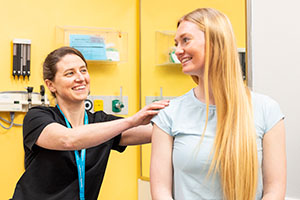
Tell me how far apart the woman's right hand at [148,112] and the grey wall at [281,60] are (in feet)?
2.02

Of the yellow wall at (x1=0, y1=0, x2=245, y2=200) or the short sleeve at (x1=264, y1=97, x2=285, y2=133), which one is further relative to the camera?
the yellow wall at (x1=0, y1=0, x2=245, y2=200)

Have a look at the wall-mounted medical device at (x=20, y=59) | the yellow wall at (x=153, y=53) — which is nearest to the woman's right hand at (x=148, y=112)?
the yellow wall at (x=153, y=53)

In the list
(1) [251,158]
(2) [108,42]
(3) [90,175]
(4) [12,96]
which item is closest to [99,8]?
(2) [108,42]

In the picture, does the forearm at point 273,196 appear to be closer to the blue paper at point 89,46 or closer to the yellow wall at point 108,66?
the yellow wall at point 108,66

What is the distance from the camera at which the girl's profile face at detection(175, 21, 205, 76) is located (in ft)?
4.57

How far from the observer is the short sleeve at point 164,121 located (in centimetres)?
145

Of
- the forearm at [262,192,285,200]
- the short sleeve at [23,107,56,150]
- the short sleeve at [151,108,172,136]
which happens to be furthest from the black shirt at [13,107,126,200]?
the forearm at [262,192,285,200]

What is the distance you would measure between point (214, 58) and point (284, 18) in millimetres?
634

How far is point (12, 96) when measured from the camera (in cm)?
280

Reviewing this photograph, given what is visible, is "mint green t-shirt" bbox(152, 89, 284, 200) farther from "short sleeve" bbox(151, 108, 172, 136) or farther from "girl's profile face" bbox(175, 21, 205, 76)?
"girl's profile face" bbox(175, 21, 205, 76)

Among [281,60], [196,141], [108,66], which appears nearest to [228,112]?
[196,141]

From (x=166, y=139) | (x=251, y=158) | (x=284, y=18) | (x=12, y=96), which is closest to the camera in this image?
(x=251, y=158)

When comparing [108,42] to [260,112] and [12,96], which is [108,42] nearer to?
[12,96]

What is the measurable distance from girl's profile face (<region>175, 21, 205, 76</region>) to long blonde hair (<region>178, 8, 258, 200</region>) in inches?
0.8
